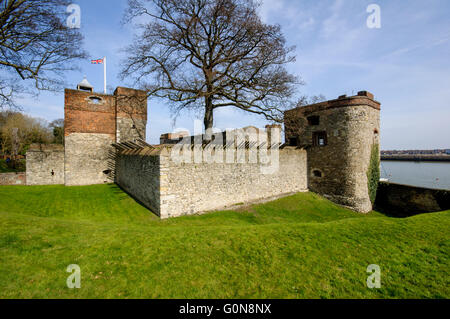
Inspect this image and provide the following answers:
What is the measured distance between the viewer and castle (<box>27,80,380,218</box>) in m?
11.6

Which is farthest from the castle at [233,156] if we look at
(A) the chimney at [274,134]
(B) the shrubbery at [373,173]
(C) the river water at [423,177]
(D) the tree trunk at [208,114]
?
(C) the river water at [423,177]

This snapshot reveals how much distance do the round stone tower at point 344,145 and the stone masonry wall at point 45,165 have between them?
1739 centimetres

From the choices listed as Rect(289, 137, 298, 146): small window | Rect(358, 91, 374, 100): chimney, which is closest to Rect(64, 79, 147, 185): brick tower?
Rect(289, 137, 298, 146): small window

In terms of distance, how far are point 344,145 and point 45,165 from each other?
22.5 meters

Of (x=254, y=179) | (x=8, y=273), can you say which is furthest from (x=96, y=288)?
(x=254, y=179)

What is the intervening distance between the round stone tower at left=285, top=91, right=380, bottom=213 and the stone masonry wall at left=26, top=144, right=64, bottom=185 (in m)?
17.4

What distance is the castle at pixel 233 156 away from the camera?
11.6 m

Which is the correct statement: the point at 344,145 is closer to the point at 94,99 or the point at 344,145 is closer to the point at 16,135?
the point at 94,99

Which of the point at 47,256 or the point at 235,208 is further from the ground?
the point at 47,256

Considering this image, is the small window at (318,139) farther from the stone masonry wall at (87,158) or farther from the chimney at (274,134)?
the stone masonry wall at (87,158)

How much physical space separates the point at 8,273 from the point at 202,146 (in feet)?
25.5

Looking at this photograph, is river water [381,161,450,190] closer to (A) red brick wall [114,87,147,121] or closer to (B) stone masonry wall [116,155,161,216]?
(B) stone masonry wall [116,155,161,216]
